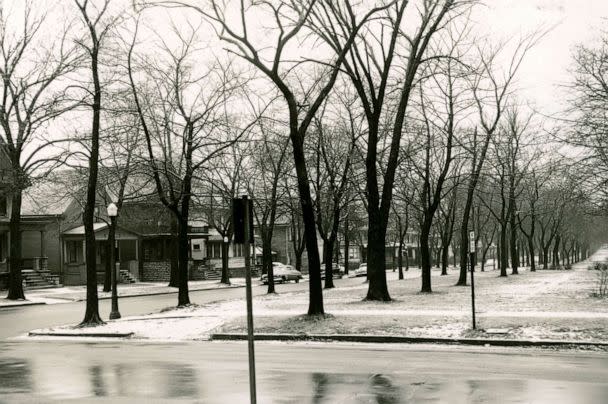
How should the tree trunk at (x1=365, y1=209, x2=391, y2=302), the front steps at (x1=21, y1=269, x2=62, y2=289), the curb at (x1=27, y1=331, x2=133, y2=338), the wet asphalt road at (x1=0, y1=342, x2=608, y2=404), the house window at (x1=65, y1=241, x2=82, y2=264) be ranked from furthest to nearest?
the house window at (x1=65, y1=241, x2=82, y2=264), the front steps at (x1=21, y1=269, x2=62, y2=289), the tree trunk at (x1=365, y1=209, x2=391, y2=302), the curb at (x1=27, y1=331, x2=133, y2=338), the wet asphalt road at (x1=0, y1=342, x2=608, y2=404)

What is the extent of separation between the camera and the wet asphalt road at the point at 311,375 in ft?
30.0

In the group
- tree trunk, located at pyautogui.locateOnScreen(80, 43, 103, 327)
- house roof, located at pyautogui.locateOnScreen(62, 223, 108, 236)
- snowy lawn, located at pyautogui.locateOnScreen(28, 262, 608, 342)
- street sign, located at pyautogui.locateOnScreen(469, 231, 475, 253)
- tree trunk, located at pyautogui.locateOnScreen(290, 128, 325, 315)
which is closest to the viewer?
snowy lawn, located at pyautogui.locateOnScreen(28, 262, 608, 342)

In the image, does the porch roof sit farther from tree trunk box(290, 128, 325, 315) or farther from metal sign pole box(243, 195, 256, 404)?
metal sign pole box(243, 195, 256, 404)

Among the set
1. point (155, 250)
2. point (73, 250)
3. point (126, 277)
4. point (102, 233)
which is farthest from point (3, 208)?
point (155, 250)

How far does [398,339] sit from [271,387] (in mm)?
5815

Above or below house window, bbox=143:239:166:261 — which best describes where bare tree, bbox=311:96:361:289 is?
above

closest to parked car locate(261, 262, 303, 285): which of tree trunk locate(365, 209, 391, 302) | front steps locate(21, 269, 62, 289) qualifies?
front steps locate(21, 269, 62, 289)

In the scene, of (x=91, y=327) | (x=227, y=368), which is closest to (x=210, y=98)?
(x=91, y=327)

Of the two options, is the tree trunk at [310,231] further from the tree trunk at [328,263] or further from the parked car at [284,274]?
the parked car at [284,274]

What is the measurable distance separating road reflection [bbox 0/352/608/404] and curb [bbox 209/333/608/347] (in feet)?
13.6

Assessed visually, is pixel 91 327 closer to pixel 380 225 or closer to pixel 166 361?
pixel 166 361

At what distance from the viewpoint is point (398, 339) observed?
1505 centimetres

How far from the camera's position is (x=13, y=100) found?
32.4m

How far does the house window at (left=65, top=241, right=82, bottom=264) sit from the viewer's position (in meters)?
53.2
